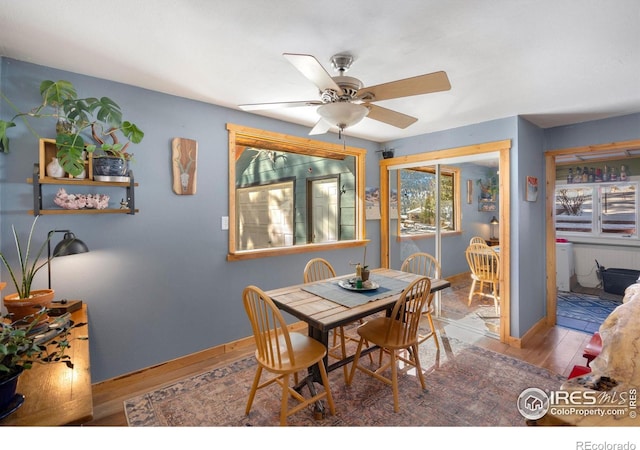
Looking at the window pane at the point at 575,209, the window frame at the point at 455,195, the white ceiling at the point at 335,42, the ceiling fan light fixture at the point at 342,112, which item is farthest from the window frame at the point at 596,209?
the ceiling fan light fixture at the point at 342,112

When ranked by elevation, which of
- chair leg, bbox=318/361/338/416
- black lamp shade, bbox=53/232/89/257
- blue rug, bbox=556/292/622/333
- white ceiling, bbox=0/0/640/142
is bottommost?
blue rug, bbox=556/292/622/333

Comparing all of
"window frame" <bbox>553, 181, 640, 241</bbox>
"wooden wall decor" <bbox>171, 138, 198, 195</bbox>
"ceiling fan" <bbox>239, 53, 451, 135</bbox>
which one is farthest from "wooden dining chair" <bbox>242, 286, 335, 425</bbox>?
"window frame" <bbox>553, 181, 640, 241</bbox>

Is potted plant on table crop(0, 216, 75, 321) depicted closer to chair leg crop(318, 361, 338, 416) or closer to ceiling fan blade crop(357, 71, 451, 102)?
chair leg crop(318, 361, 338, 416)

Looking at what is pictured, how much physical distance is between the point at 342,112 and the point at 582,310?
14.9ft

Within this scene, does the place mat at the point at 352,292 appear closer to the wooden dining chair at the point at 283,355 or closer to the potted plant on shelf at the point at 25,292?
the wooden dining chair at the point at 283,355

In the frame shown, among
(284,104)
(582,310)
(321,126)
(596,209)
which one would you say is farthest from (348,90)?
(596,209)

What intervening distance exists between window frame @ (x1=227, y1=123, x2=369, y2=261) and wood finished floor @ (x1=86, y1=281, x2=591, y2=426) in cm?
95

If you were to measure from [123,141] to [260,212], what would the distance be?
2272 mm

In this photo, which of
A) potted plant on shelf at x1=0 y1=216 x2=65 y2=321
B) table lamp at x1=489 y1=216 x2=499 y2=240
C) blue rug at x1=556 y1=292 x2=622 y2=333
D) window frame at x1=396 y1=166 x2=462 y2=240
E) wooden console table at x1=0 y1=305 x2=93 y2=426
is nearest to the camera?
wooden console table at x1=0 y1=305 x2=93 y2=426

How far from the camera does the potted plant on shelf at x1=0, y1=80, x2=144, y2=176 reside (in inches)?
71.8

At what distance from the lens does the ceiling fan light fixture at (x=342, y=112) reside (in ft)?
5.51

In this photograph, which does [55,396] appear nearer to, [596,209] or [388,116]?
[388,116]

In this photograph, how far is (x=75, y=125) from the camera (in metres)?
2.00

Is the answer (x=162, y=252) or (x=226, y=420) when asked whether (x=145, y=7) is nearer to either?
→ (x=162, y=252)
